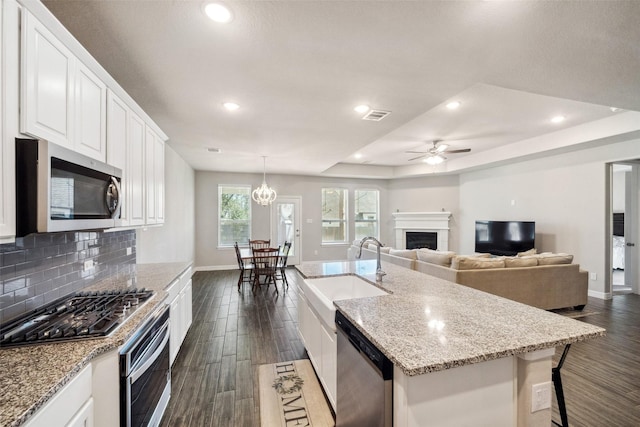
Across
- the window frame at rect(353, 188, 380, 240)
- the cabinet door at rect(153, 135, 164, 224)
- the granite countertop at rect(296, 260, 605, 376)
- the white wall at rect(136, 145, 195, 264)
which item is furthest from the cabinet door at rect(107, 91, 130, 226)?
the window frame at rect(353, 188, 380, 240)

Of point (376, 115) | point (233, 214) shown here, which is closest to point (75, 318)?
point (376, 115)

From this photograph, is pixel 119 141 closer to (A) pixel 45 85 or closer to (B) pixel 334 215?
(A) pixel 45 85

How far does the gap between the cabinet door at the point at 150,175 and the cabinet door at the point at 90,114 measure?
0.79 metres

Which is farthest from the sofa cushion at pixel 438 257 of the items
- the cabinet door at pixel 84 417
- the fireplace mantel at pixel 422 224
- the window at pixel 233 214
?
the window at pixel 233 214

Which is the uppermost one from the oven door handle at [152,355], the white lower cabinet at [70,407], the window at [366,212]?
the window at [366,212]

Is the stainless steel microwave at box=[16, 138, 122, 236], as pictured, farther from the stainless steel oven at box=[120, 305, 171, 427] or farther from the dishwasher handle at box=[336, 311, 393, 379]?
the dishwasher handle at box=[336, 311, 393, 379]

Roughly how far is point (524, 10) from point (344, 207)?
708cm

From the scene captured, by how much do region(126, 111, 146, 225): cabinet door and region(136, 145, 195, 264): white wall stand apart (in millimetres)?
997

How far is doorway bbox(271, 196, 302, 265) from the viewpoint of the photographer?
7887 mm

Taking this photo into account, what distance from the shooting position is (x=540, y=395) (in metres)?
1.25

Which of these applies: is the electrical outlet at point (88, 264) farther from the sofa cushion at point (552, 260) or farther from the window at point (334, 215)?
the window at point (334, 215)

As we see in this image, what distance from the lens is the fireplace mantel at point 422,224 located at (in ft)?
25.3

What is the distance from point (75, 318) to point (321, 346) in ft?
5.23

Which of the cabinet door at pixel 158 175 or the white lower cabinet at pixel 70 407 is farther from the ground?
the cabinet door at pixel 158 175
